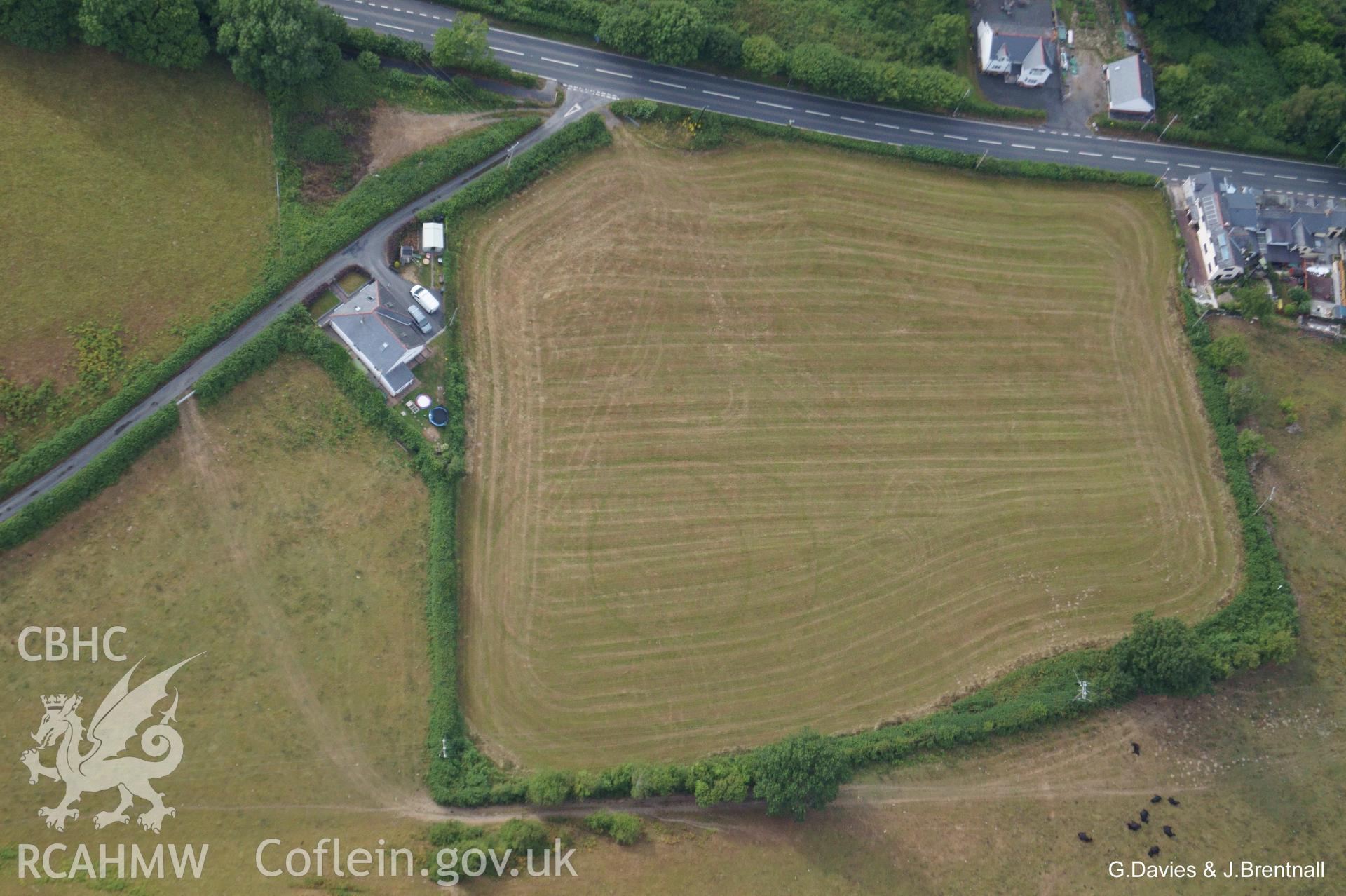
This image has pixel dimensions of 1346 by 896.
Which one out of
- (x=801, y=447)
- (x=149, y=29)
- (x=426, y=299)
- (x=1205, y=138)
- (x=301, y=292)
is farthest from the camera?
(x=1205, y=138)

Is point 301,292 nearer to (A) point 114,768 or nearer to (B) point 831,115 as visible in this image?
(A) point 114,768

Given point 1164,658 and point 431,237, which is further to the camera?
point 431,237

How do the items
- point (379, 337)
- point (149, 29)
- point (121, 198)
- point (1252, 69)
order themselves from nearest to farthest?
point (379, 337), point (149, 29), point (121, 198), point (1252, 69)

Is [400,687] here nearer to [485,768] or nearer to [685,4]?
[485,768]

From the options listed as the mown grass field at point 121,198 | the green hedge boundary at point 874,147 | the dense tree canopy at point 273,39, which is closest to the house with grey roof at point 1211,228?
the green hedge boundary at point 874,147

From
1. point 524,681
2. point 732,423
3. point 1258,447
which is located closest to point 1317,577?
point 1258,447

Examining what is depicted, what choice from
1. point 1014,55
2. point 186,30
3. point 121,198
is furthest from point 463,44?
point 1014,55

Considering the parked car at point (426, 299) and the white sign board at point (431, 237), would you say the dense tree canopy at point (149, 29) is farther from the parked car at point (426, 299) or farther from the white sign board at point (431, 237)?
the parked car at point (426, 299)
